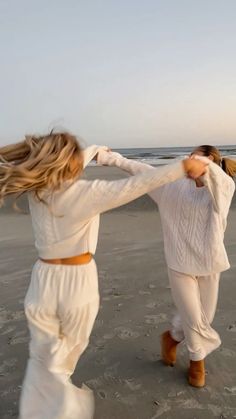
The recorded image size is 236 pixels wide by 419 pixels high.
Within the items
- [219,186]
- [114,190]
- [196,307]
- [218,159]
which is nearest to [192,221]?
[219,186]

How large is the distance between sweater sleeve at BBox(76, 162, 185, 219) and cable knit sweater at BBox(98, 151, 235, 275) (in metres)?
0.76

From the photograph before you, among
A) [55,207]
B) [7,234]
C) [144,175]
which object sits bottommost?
[7,234]

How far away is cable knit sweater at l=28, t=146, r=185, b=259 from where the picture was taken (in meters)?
2.32

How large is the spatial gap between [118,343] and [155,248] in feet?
12.2

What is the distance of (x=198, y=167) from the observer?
2561mm

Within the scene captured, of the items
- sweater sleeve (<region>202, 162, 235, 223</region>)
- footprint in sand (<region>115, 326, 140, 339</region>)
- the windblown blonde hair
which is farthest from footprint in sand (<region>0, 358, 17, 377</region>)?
sweater sleeve (<region>202, 162, 235, 223</region>)

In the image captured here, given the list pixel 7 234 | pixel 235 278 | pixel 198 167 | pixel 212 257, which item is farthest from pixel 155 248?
pixel 198 167

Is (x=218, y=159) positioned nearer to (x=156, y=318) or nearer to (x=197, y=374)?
(x=197, y=374)

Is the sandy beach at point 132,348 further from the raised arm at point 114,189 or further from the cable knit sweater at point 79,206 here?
the raised arm at point 114,189

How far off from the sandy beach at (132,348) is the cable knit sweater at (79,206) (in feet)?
4.21

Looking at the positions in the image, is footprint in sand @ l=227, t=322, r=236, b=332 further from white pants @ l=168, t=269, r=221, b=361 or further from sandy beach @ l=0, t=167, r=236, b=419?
white pants @ l=168, t=269, r=221, b=361

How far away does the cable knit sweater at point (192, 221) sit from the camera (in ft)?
10.3

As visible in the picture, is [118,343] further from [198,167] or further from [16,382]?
[198,167]

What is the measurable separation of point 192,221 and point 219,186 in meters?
0.36
